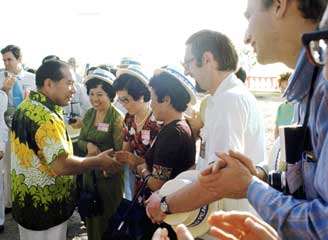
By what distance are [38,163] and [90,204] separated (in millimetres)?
704

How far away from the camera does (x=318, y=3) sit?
1003 millimetres

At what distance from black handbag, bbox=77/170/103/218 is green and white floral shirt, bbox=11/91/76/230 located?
0.39 metres

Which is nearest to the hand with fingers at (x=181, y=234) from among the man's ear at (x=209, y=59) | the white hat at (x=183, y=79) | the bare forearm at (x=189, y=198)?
the bare forearm at (x=189, y=198)

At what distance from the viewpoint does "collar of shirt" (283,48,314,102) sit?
94cm

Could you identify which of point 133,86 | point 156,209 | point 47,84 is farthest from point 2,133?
point 156,209

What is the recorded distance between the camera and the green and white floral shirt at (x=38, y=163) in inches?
94.4

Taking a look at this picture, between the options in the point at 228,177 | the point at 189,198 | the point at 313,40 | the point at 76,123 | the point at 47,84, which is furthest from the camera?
the point at 76,123

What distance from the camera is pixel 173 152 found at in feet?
7.22

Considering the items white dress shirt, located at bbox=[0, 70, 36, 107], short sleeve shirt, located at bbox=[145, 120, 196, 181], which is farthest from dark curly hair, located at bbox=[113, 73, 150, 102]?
white dress shirt, located at bbox=[0, 70, 36, 107]

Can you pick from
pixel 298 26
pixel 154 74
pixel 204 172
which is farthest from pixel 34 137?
pixel 298 26

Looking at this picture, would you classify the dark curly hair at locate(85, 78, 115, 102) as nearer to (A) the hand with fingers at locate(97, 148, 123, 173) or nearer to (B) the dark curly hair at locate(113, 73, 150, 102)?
(B) the dark curly hair at locate(113, 73, 150, 102)

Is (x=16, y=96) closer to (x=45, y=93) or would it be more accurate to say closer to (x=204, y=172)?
(x=45, y=93)

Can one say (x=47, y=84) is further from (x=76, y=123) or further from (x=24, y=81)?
(x=24, y=81)

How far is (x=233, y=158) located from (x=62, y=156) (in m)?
1.55
